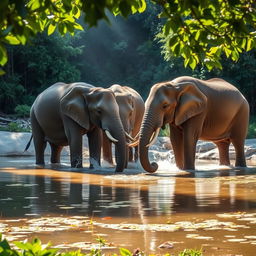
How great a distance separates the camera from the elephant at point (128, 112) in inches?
661

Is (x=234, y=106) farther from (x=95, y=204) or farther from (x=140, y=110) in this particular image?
(x=95, y=204)

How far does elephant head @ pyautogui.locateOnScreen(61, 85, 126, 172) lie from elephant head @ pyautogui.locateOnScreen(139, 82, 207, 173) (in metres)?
0.68

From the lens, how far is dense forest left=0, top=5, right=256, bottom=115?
36.3 meters

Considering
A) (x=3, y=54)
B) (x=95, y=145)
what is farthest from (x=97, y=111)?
(x=3, y=54)

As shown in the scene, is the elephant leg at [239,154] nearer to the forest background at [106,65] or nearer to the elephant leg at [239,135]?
the elephant leg at [239,135]

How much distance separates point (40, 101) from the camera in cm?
1873

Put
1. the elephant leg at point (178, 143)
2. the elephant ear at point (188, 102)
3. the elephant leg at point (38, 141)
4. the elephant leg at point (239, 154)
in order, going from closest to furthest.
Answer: the elephant ear at point (188, 102) < the elephant leg at point (178, 143) < the elephant leg at point (239, 154) < the elephant leg at point (38, 141)

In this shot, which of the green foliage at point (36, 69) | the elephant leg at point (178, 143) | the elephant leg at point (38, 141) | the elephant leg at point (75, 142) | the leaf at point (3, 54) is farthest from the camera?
the green foliage at point (36, 69)

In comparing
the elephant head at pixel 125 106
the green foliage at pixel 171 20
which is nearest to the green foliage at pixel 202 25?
the green foliage at pixel 171 20

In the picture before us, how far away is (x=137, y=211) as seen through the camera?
26.8 feet

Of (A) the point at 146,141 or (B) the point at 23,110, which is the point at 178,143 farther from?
(B) the point at 23,110

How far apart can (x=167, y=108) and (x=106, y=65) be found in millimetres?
33534

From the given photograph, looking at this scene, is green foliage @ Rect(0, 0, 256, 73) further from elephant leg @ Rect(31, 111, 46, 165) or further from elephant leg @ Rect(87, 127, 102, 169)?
elephant leg @ Rect(31, 111, 46, 165)

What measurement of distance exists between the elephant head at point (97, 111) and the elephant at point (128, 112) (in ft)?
2.43
